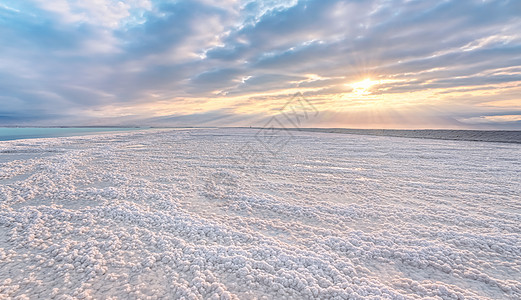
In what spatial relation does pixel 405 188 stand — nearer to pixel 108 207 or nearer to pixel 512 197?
pixel 512 197

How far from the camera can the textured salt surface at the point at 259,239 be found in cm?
298

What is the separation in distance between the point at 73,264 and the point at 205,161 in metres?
8.95

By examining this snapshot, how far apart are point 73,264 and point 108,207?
7.25 ft

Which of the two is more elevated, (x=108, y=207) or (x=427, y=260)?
(x=108, y=207)

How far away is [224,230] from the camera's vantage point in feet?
14.5

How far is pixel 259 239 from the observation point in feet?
13.5

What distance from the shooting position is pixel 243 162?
39.8 ft

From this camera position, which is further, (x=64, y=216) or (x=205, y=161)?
(x=205, y=161)

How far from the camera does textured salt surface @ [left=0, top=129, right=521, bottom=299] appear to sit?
298cm

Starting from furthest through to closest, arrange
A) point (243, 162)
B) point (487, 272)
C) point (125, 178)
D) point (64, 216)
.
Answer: point (243, 162) → point (125, 178) → point (64, 216) → point (487, 272)

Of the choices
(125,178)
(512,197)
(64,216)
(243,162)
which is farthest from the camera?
(243,162)

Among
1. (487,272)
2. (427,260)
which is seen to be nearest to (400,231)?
(427,260)

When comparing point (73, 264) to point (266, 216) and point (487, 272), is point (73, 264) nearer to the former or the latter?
point (266, 216)

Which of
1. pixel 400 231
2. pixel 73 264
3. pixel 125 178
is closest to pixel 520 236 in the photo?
pixel 400 231
